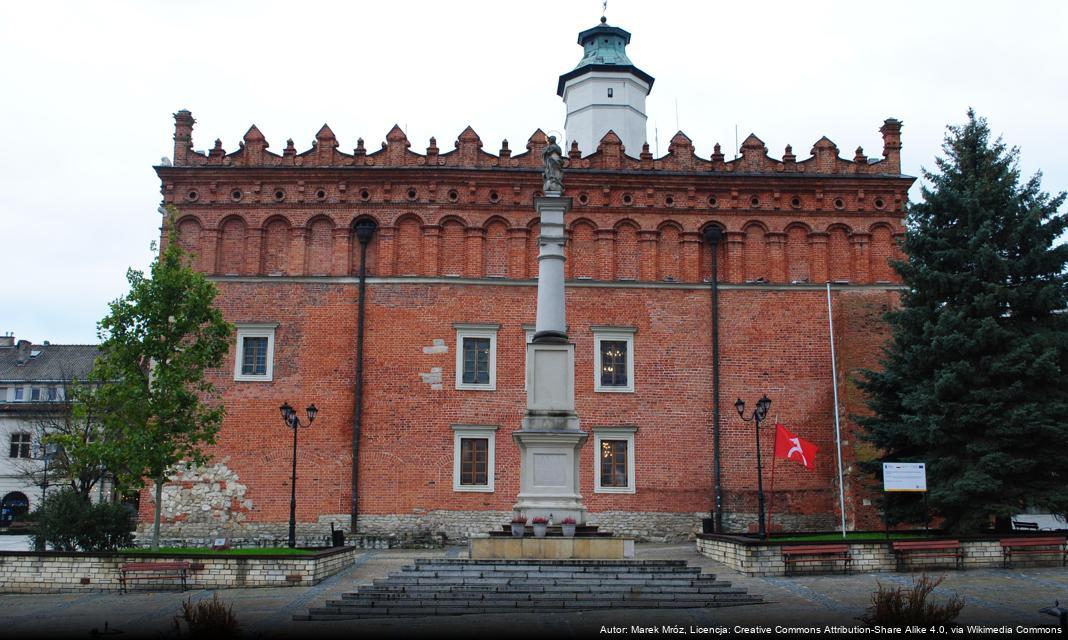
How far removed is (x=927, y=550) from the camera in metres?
17.6

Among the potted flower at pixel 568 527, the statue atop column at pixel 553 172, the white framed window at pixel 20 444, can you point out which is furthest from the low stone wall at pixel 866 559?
the white framed window at pixel 20 444

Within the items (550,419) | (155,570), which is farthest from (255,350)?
(550,419)

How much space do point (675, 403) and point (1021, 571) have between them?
1001 cm

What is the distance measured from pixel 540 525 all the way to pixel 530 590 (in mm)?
2013

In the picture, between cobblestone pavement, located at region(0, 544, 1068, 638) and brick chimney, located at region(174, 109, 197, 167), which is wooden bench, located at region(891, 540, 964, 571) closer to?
cobblestone pavement, located at region(0, 544, 1068, 638)

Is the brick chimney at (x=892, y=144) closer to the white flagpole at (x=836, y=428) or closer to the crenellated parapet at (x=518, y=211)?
the crenellated parapet at (x=518, y=211)

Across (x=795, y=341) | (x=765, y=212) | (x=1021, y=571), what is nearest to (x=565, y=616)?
(x=1021, y=571)

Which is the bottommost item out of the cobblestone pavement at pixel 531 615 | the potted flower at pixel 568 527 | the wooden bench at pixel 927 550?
the cobblestone pavement at pixel 531 615

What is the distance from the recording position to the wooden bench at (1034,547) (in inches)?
701

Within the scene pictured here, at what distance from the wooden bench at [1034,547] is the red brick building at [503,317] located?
6.60 meters

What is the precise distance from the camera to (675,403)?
2580 cm

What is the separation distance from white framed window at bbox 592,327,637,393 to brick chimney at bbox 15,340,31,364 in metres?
38.2

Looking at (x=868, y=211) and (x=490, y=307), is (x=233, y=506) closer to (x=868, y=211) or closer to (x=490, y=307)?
(x=490, y=307)

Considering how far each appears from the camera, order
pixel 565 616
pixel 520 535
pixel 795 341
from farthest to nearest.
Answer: pixel 795 341 → pixel 520 535 → pixel 565 616
